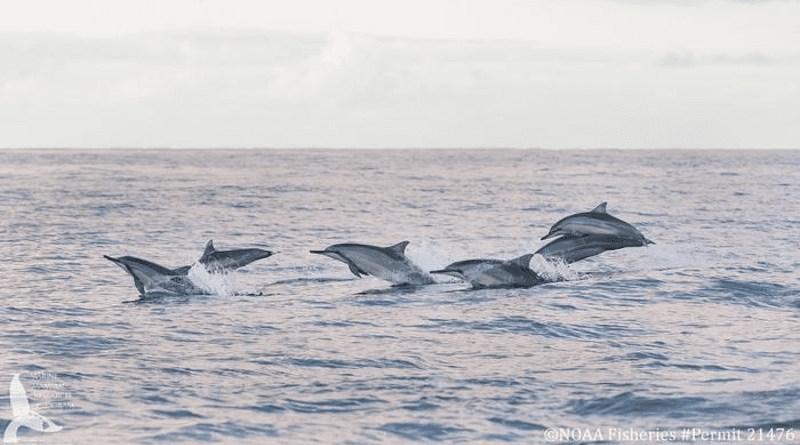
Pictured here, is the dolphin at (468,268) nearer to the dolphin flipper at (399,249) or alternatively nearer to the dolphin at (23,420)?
the dolphin flipper at (399,249)

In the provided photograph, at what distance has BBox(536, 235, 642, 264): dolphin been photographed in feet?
73.5

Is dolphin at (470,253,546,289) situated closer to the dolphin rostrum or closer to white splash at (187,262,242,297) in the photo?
white splash at (187,262,242,297)

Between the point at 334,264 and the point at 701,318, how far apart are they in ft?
37.1

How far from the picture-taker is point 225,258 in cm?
2047

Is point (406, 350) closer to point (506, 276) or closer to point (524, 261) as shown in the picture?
point (506, 276)

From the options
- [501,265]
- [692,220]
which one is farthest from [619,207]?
[501,265]

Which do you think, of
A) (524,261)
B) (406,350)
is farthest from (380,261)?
(406,350)

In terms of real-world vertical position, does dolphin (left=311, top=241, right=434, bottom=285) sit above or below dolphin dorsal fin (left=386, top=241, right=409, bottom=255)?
below

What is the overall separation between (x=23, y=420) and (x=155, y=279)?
360 inches

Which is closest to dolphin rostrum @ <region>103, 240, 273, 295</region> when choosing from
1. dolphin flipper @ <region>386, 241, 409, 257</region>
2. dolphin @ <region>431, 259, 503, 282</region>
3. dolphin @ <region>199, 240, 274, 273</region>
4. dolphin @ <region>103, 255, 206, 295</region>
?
dolphin @ <region>103, 255, 206, 295</region>

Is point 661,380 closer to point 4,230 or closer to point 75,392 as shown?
point 75,392

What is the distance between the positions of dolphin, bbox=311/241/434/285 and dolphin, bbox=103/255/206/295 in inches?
112

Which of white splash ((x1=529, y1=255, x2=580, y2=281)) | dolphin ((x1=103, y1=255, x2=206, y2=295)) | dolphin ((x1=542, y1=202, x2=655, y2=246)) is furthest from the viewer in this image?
dolphin ((x1=542, y1=202, x2=655, y2=246))

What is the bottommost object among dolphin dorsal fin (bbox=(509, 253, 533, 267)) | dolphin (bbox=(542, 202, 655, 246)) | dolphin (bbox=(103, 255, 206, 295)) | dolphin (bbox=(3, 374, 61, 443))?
dolphin (bbox=(3, 374, 61, 443))
